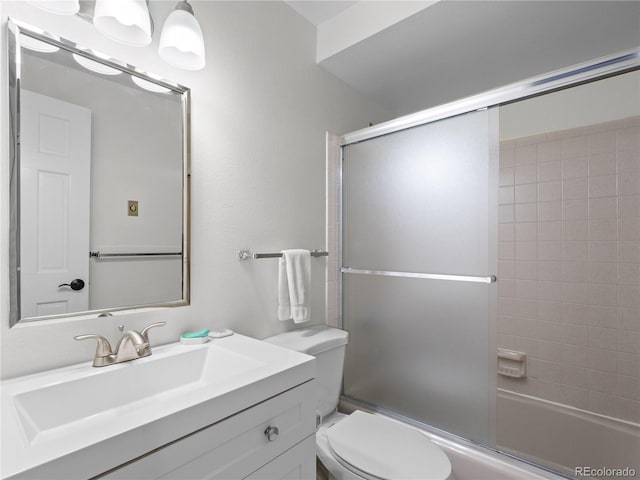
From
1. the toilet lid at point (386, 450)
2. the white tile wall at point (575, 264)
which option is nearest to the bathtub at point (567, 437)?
the white tile wall at point (575, 264)

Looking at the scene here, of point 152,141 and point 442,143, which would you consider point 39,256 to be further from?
point 442,143

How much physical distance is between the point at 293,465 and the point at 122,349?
Result: 1.95ft

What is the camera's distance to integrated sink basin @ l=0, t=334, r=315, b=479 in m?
0.58

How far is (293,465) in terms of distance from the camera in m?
0.93

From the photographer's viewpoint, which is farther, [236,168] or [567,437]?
[567,437]

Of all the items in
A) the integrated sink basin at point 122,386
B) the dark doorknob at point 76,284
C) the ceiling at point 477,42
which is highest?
the ceiling at point 477,42

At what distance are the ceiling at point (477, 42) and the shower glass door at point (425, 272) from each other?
45 centimetres

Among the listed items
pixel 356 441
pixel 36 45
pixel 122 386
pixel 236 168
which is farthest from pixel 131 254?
pixel 356 441

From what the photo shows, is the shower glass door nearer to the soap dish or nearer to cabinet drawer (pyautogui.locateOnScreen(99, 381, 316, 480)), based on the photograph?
cabinet drawer (pyautogui.locateOnScreen(99, 381, 316, 480))

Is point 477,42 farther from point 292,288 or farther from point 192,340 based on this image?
point 192,340

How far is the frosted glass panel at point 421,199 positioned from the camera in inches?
56.7

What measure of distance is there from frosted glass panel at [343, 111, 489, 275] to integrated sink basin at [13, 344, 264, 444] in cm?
96

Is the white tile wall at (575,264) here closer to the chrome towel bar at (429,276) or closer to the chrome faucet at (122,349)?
the chrome towel bar at (429,276)

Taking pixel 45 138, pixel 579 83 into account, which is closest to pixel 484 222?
pixel 579 83
